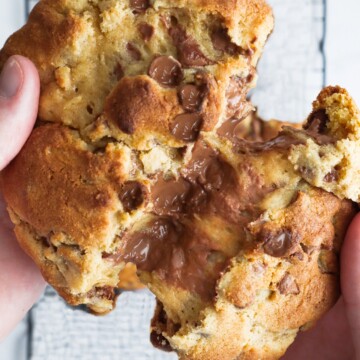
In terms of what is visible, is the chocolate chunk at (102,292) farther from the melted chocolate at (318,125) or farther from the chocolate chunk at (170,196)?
the melted chocolate at (318,125)

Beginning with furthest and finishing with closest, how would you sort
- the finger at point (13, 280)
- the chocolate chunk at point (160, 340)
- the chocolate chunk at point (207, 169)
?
the finger at point (13, 280) < the chocolate chunk at point (160, 340) < the chocolate chunk at point (207, 169)

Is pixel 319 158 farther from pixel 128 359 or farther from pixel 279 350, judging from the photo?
pixel 128 359

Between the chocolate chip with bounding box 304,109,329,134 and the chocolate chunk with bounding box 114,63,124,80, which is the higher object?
the chocolate chunk with bounding box 114,63,124,80

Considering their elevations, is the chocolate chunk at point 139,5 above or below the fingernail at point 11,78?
above

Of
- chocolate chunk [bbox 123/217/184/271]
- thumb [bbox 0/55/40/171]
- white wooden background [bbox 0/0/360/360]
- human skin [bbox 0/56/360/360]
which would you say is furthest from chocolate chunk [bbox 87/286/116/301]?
white wooden background [bbox 0/0/360/360]

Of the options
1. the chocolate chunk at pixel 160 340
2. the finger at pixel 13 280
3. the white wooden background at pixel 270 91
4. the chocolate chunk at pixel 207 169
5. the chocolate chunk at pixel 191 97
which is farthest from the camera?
the white wooden background at pixel 270 91

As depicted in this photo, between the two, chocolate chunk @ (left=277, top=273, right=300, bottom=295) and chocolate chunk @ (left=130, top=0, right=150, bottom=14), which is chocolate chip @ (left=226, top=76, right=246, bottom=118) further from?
chocolate chunk @ (left=277, top=273, right=300, bottom=295)

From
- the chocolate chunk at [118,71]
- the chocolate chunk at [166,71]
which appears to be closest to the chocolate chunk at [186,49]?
the chocolate chunk at [166,71]
